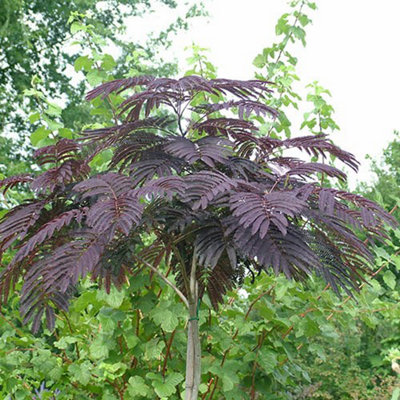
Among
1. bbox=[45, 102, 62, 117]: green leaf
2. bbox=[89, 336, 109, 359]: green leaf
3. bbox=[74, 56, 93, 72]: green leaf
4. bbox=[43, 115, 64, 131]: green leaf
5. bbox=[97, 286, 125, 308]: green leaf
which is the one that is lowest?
bbox=[89, 336, 109, 359]: green leaf

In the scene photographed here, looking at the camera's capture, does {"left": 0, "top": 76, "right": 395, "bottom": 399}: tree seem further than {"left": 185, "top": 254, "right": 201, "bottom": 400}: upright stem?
No

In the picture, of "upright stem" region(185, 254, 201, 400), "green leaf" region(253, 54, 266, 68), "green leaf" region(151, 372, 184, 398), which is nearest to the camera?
"upright stem" region(185, 254, 201, 400)

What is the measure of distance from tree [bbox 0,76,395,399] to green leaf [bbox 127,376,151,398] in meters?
0.64

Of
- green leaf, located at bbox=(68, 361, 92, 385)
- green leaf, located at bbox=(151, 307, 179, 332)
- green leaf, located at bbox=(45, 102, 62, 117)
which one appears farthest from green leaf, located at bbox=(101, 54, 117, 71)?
green leaf, located at bbox=(68, 361, 92, 385)

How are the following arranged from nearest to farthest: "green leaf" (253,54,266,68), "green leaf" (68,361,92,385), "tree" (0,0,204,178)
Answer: "green leaf" (68,361,92,385), "green leaf" (253,54,266,68), "tree" (0,0,204,178)

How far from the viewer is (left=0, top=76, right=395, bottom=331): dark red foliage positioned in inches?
68.8

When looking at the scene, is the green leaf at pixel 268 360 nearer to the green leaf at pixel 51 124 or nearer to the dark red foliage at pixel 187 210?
the dark red foliage at pixel 187 210

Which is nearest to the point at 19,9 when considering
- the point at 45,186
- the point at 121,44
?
the point at 121,44

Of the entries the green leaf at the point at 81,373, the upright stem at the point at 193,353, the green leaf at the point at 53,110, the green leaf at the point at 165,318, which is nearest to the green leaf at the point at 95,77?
the green leaf at the point at 53,110

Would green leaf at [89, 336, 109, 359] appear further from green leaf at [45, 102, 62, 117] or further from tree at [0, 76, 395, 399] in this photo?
green leaf at [45, 102, 62, 117]

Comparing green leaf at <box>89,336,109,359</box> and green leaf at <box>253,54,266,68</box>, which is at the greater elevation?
green leaf at <box>253,54,266,68</box>

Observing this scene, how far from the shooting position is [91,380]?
3.18m

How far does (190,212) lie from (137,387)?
45.1 inches

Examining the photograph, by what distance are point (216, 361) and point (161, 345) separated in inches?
12.8
